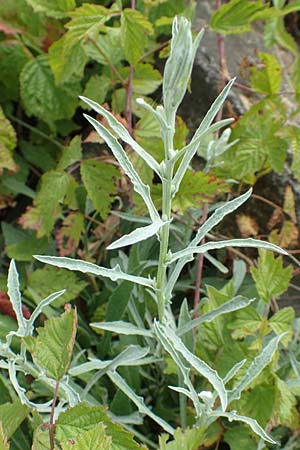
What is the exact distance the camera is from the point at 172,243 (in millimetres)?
1177

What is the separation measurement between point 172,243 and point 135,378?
26cm

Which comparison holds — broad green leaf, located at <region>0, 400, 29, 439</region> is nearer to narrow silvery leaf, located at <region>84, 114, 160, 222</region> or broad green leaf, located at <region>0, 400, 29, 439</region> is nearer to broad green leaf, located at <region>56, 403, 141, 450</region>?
broad green leaf, located at <region>56, 403, 141, 450</region>

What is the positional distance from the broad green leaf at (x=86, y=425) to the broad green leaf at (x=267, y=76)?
58 centimetres

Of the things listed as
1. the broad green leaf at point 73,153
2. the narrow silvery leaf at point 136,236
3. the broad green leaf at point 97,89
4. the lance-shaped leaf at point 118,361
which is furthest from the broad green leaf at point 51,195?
the narrow silvery leaf at point 136,236

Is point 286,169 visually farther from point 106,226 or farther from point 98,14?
point 98,14

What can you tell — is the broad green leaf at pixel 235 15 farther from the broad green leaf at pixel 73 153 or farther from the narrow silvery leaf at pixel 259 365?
the narrow silvery leaf at pixel 259 365

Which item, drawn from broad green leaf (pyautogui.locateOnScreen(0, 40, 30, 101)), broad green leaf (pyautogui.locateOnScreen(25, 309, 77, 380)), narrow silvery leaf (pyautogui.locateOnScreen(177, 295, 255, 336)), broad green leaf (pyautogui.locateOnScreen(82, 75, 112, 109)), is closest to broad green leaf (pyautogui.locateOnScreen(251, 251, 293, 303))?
narrow silvery leaf (pyautogui.locateOnScreen(177, 295, 255, 336))

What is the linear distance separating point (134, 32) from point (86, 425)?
0.58 m

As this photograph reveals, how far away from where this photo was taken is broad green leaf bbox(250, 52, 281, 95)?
3.48 feet

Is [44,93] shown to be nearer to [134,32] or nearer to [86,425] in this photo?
[134,32]

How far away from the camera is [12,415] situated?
814mm

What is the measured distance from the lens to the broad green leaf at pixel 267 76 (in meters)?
Answer: 1.06

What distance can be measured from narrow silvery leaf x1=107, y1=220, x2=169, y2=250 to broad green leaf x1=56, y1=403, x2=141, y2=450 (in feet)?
0.70

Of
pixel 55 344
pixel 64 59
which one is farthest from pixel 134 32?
pixel 55 344
